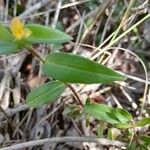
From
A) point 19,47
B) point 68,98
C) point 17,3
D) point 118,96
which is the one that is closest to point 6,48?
point 19,47

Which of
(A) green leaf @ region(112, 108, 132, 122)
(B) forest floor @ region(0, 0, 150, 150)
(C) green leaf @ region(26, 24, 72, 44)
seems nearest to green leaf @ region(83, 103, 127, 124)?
(A) green leaf @ region(112, 108, 132, 122)

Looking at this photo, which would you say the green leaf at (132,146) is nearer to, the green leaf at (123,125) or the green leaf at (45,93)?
the green leaf at (123,125)

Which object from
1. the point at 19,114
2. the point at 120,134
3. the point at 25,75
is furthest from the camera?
the point at 25,75

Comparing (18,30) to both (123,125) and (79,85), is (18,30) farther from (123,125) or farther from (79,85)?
(79,85)

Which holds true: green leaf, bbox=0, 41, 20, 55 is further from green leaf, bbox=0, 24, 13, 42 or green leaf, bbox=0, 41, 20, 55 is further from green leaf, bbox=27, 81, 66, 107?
green leaf, bbox=27, 81, 66, 107

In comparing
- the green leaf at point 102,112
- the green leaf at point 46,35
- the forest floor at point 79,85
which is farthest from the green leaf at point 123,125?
the green leaf at point 46,35

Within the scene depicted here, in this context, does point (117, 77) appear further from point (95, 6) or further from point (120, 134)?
point (95, 6)

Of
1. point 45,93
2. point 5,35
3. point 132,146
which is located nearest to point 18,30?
point 5,35
